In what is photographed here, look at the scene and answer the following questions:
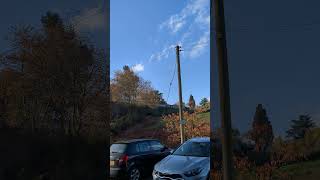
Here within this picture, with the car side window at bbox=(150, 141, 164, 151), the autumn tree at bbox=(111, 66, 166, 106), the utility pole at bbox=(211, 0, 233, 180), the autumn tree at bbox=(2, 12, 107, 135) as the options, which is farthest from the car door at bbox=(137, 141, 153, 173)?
the autumn tree at bbox=(111, 66, 166, 106)

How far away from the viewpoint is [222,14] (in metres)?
7.86

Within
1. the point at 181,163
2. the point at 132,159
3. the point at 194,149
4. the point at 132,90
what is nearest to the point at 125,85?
the point at 132,90

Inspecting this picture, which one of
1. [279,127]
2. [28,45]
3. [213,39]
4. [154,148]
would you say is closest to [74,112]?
[28,45]

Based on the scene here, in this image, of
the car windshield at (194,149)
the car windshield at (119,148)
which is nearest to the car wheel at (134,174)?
the car windshield at (119,148)

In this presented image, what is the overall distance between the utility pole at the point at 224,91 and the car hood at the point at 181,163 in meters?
3.69

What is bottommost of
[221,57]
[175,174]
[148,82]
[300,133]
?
[175,174]

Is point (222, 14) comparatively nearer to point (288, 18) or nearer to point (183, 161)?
point (288, 18)

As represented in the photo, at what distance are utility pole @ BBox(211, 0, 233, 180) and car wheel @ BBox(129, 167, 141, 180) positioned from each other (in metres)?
7.03

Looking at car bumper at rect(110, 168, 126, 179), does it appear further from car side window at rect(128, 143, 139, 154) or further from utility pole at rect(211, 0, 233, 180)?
utility pole at rect(211, 0, 233, 180)

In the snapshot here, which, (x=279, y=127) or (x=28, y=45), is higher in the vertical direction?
(x=28, y=45)

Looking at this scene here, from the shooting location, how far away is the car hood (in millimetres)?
11602

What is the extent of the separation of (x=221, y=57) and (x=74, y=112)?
2922 mm

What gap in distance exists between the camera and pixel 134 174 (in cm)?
1478

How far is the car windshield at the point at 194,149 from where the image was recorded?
40.4ft
